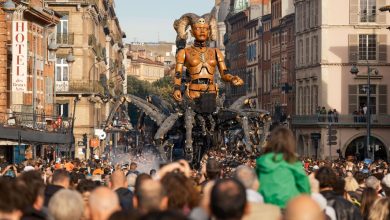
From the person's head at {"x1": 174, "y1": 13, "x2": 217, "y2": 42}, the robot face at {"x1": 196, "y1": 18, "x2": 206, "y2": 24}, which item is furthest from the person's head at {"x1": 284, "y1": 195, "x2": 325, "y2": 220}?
the robot face at {"x1": 196, "y1": 18, "x2": 206, "y2": 24}

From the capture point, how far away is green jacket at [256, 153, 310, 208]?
561 inches

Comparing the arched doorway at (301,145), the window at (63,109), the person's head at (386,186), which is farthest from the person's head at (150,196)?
the arched doorway at (301,145)

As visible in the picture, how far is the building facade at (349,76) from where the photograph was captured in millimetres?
95875

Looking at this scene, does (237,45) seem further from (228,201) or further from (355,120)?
(228,201)

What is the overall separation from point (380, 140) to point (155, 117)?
219 ft

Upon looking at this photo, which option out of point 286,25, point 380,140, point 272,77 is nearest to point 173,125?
point 380,140

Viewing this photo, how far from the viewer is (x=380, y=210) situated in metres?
15.5

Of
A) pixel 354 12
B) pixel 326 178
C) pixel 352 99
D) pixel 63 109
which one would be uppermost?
pixel 354 12

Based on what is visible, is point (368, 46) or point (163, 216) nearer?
Answer: point (163, 216)

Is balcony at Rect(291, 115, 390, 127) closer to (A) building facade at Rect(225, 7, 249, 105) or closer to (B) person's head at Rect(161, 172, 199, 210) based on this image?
(A) building facade at Rect(225, 7, 249, 105)

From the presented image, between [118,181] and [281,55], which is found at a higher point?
[281,55]

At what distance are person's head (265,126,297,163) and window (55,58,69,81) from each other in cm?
8435

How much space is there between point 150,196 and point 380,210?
12.7 feet

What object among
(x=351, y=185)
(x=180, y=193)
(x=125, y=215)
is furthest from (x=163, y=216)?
(x=351, y=185)
